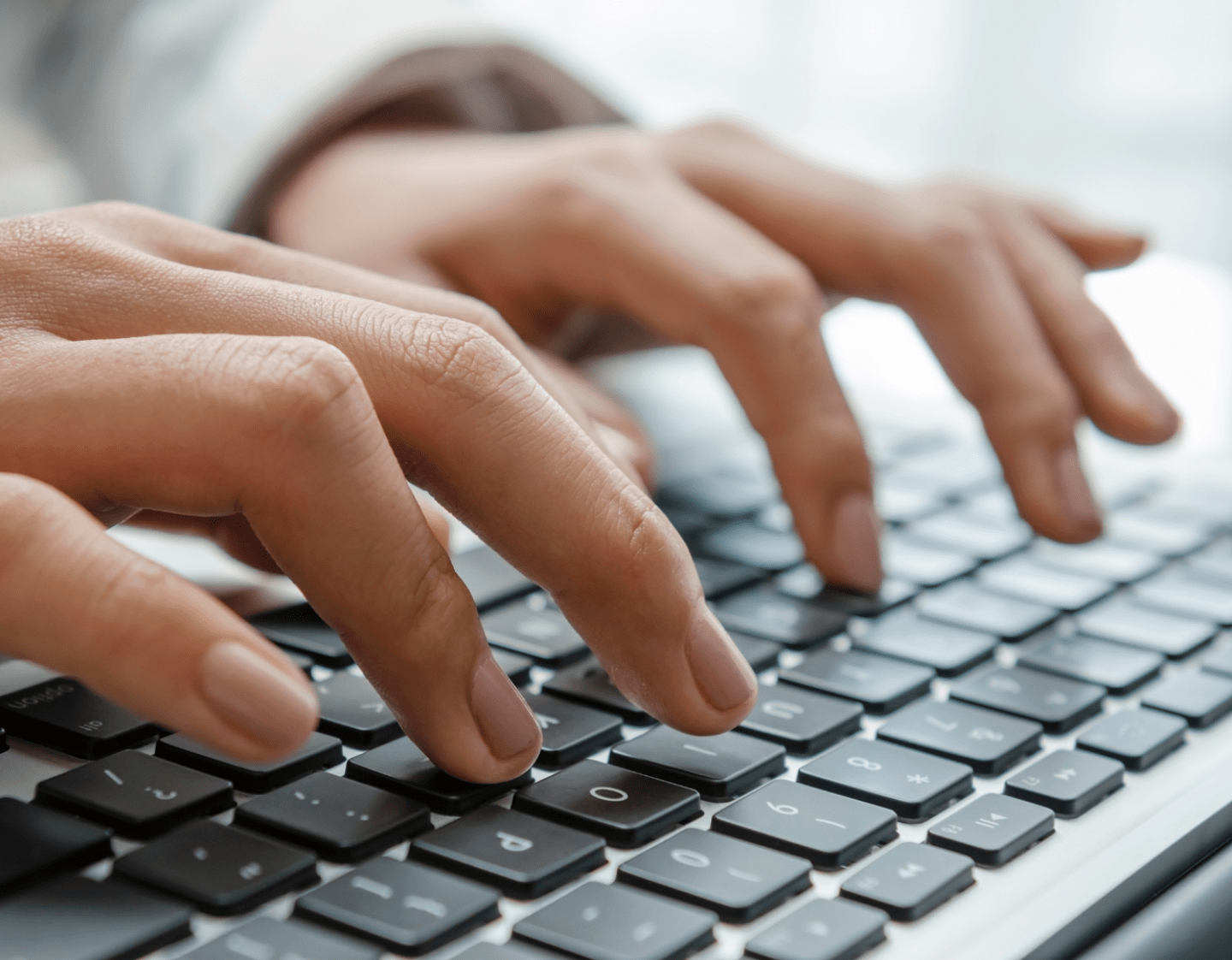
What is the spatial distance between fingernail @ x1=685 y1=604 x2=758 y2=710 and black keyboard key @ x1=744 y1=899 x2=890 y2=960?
8 centimetres

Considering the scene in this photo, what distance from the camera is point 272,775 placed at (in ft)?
0.98

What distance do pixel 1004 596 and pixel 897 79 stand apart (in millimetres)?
1331

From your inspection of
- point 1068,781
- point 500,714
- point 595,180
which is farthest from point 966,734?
point 595,180

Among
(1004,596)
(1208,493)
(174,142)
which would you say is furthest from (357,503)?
(174,142)

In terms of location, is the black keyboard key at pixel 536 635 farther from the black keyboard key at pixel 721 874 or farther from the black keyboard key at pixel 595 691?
the black keyboard key at pixel 721 874

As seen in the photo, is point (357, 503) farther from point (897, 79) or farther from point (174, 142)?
point (897, 79)

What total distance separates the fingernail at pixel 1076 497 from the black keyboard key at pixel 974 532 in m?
0.02

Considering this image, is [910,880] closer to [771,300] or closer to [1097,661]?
[1097,661]

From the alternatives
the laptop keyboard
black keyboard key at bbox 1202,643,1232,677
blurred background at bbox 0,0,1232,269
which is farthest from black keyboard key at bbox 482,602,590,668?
blurred background at bbox 0,0,1232,269

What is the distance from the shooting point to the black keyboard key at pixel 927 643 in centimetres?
42

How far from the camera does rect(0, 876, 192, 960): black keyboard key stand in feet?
0.73

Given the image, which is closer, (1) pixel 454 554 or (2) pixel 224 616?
(2) pixel 224 616

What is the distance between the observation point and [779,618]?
453mm

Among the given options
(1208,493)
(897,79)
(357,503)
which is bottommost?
(1208,493)
